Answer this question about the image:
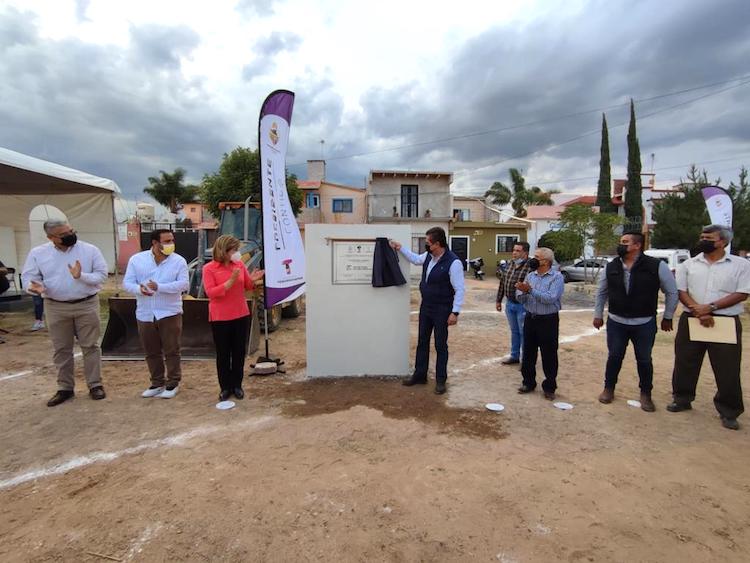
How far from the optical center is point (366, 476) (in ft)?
9.00

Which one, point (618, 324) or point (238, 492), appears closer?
point (238, 492)

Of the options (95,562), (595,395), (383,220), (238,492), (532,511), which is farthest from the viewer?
(383,220)

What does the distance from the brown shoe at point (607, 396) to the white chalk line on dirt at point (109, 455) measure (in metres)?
3.12

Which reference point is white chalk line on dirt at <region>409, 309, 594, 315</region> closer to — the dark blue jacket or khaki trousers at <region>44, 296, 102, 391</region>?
the dark blue jacket

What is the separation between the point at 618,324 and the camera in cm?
394

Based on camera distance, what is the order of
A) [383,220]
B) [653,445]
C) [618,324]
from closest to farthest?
[653,445]
[618,324]
[383,220]

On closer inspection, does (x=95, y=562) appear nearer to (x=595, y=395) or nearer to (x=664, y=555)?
(x=664, y=555)

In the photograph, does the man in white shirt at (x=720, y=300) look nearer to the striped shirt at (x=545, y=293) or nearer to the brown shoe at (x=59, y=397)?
the striped shirt at (x=545, y=293)

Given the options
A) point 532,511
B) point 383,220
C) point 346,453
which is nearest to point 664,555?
point 532,511

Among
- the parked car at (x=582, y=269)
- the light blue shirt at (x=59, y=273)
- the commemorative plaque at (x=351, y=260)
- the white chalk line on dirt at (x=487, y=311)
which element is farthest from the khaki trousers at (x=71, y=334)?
the parked car at (x=582, y=269)

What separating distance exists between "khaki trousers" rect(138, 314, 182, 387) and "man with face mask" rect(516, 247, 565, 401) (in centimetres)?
335

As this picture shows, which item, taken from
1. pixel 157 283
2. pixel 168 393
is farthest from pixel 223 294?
pixel 168 393

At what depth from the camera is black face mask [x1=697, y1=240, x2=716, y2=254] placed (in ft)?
11.8

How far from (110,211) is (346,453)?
29.5 feet
